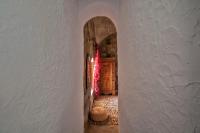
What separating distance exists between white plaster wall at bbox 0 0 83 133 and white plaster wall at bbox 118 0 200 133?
2.02 ft

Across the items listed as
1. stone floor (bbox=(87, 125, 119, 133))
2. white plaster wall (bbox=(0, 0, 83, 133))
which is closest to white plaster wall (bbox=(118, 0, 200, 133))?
white plaster wall (bbox=(0, 0, 83, 133))

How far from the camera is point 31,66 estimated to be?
748mm

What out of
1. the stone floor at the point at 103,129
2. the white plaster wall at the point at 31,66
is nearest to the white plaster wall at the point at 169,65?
the white plaster wall at the point at 31,66

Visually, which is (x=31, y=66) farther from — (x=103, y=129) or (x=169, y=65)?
(x=103, y=129)

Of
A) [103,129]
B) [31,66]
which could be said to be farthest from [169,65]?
[103,129]

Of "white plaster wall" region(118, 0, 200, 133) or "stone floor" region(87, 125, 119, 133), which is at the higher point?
"white plaster wall" region(118, 0, 200, 133)

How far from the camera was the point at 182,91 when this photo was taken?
604 mm

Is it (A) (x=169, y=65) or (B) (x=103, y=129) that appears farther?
(B) (x=103, y=129)

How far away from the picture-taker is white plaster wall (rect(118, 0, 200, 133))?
21.1 inches

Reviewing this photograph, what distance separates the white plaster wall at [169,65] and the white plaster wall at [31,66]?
615 millimetres

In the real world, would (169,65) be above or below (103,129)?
above

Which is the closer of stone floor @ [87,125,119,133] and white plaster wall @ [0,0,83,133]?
white plaster wall @ [0,0,83,133]

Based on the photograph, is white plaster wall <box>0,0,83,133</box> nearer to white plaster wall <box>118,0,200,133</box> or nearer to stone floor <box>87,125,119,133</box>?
white plaster wall <box>118,0,200,133</box>

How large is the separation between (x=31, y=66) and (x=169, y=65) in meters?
0.67
